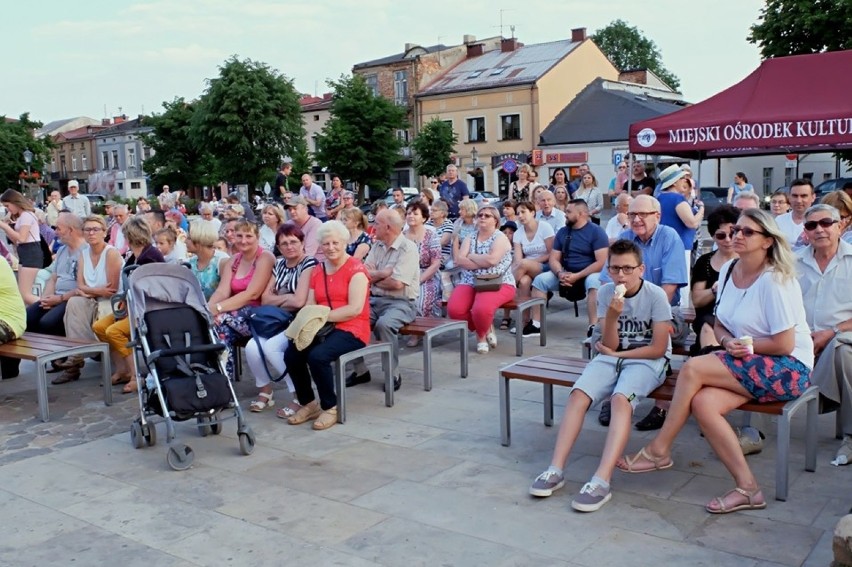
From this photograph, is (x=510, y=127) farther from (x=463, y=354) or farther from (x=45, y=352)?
(x=45, y=352)

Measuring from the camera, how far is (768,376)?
4082 mm

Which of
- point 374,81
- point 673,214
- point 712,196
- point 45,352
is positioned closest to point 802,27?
point 712,196

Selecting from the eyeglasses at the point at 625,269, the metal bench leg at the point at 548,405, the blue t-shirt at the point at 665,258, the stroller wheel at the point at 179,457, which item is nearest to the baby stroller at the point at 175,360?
the stroller wheel at the point at 179,457

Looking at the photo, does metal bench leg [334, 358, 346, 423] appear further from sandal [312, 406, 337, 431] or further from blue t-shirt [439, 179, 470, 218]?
blue t-shirt [439, 179, 470, 218]

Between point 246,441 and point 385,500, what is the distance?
4.00 ft

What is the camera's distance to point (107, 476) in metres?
4.84

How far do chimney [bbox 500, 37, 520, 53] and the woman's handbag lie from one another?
49284 mm

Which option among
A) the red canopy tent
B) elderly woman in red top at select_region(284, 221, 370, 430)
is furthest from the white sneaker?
the red canopy tent

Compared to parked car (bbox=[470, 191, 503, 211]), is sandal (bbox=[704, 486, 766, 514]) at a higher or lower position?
lower

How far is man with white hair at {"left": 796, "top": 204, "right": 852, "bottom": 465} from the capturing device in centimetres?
469

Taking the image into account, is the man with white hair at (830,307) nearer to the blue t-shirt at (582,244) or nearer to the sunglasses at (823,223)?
the sunglasses at (823,223)

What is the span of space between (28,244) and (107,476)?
7527 mm

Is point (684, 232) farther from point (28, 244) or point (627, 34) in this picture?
point (627, 34)

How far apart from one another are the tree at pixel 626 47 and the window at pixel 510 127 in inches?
1165
